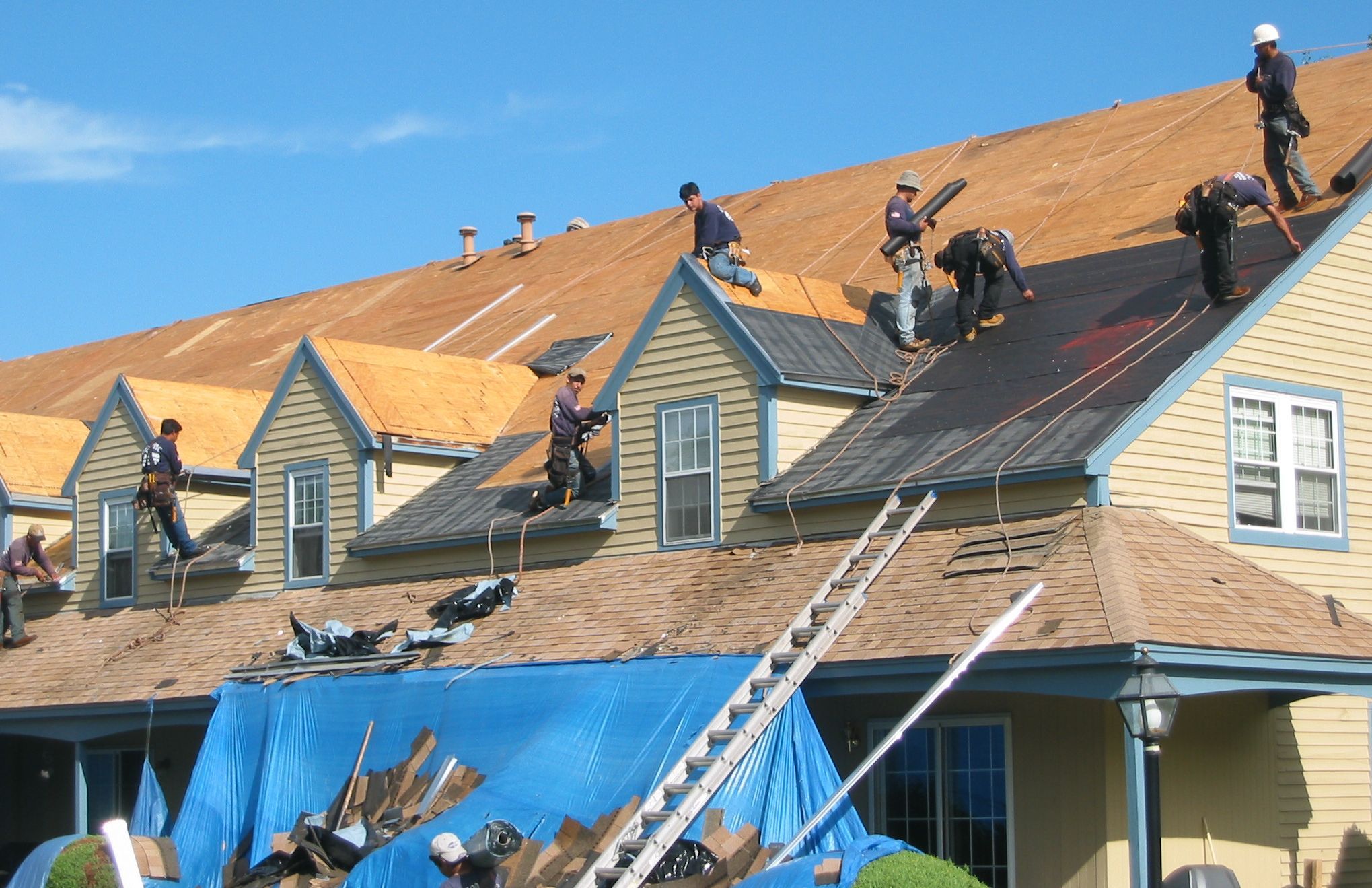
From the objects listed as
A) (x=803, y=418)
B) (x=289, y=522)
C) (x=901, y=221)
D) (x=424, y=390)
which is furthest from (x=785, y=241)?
(x=803, y=418)

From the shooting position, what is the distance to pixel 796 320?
1884cm

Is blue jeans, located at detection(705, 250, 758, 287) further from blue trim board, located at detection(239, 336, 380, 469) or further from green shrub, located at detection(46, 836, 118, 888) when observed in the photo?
green shrub, located at detection(46, 836, 118, 888)

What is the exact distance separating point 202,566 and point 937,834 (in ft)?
38.5

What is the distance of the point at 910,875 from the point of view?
12250 mm

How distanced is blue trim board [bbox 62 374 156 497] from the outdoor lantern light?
53.0 ft

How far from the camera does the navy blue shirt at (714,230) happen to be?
64.2ft

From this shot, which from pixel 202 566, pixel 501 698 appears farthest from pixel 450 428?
pixel 501 698

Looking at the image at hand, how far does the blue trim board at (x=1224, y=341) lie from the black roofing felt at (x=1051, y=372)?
87 millimetres

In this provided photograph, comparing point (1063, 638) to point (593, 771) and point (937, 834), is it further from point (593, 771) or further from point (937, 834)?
point (593, 771)

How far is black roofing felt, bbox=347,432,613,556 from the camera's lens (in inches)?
766

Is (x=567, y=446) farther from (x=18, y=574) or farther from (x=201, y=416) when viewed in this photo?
(x=18, y=574)

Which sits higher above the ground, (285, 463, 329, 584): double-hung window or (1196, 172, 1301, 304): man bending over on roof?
(1196, 172, 1301, 304): man bending over on roof

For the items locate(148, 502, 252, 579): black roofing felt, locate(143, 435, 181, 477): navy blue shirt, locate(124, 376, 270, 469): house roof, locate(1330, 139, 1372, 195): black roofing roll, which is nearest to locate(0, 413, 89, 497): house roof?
locate(124, 376, 270, 469): house roof

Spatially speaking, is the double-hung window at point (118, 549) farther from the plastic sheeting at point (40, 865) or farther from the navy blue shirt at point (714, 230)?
the navy blue shirt at point (714, 230)
